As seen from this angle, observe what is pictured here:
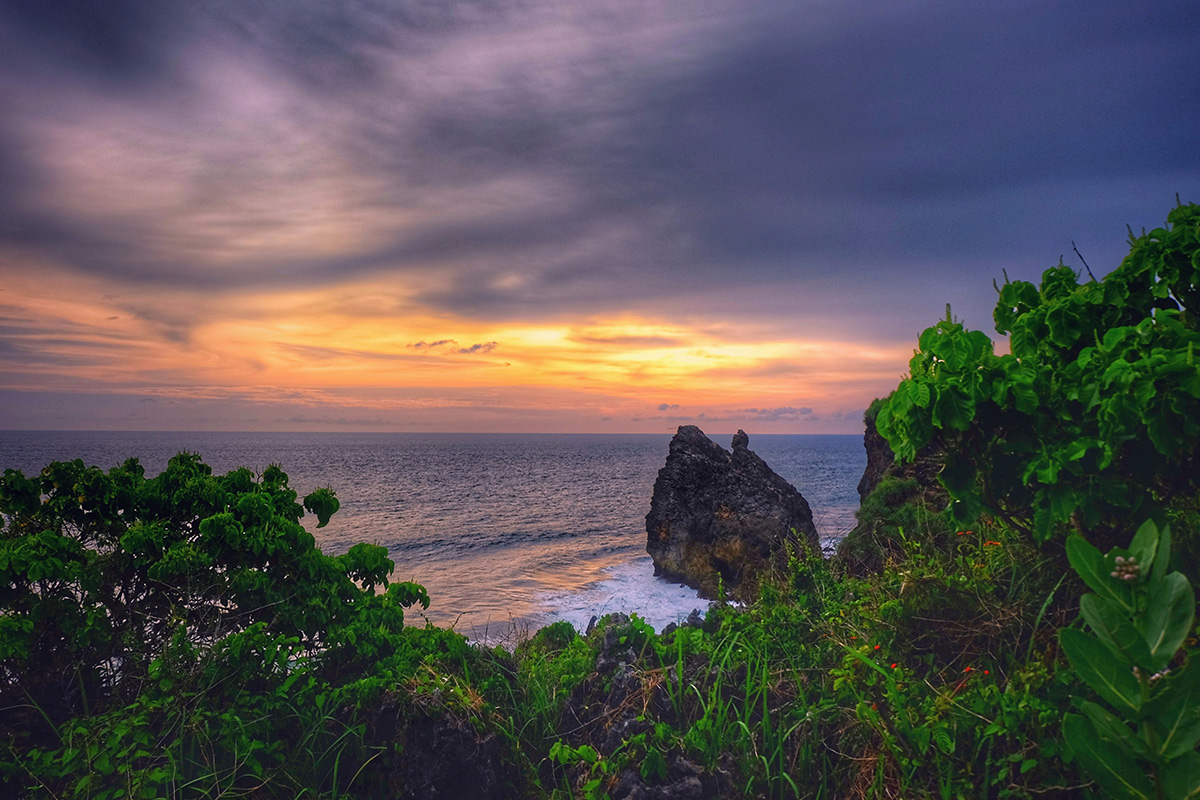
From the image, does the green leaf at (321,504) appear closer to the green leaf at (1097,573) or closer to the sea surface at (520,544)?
the sea surface at (520,544)

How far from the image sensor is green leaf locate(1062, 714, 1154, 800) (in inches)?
77.2

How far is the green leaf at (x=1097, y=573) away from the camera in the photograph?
177 centimetres

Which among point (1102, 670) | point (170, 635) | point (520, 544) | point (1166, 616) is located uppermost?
point (1166, 616)

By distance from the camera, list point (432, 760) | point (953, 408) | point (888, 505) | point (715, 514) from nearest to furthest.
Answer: point (953, 408)
point (432, 760)
point (888, 505)
point (715, 514)

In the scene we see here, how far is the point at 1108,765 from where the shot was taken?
6.62 feet

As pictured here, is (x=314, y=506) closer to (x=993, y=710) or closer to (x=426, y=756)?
(x=426, y=756)

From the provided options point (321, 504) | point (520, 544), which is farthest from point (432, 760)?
point (520, 544)

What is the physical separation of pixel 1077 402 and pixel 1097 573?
8.40 ft

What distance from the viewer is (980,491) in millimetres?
4238

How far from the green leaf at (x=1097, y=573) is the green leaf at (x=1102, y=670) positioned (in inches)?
5.5

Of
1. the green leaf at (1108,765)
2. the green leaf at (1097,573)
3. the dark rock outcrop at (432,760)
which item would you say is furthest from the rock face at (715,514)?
the green leaf at (1097,573)

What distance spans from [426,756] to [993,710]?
13.1ft

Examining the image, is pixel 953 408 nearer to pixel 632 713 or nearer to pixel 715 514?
pixel 632 713

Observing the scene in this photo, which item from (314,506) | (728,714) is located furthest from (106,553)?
(728,714)
